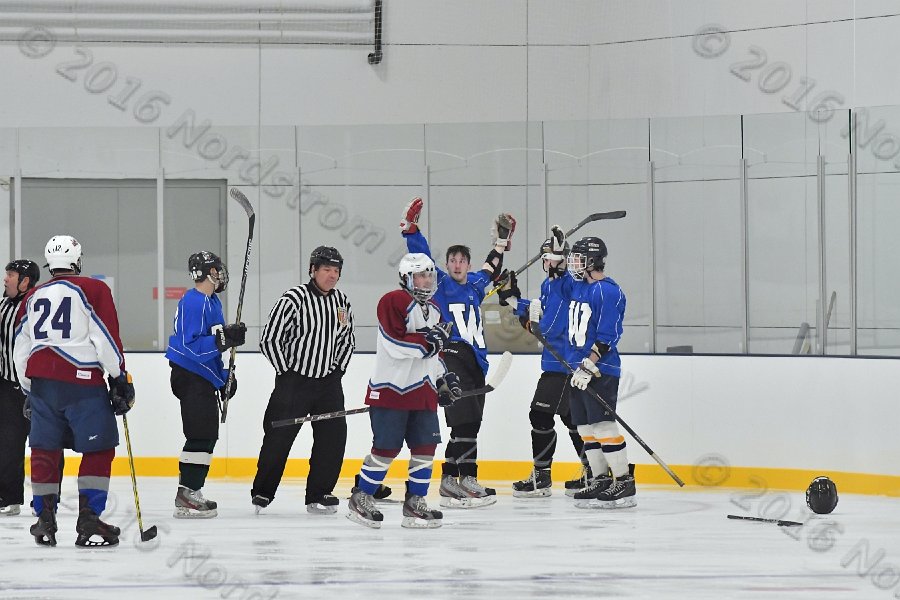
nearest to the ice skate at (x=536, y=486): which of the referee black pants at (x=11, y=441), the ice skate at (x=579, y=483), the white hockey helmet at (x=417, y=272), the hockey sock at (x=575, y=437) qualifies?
the ice skate at (x=579, y=483)

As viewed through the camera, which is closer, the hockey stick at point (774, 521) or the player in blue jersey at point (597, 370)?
the hockey stick at point (774, 521)

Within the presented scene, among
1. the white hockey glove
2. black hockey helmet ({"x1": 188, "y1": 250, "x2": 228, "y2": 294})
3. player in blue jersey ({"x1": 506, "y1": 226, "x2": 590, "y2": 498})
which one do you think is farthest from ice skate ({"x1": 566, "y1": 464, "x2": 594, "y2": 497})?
black hockey helmet ({"x1": 188, "y1": 250, "x2": 228, "y2": 294})

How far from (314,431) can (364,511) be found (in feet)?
2.48

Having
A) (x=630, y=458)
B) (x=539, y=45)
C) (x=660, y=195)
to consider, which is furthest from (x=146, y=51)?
(x=630, y=458)

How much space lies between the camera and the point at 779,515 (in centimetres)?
607

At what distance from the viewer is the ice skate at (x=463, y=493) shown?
6492mm

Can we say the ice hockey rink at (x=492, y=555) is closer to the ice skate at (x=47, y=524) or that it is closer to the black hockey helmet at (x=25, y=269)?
the ice skate at (x=47, y=524)

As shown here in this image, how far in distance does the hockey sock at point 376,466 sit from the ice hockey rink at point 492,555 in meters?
0.20

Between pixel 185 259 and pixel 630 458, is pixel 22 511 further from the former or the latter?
pixel 630 458

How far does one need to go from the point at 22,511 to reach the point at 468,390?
215cm

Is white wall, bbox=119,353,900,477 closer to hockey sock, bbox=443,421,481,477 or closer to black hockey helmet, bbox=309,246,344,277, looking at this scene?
hockey sock, bbox=443,421,481,477

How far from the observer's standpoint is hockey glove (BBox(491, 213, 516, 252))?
6.79 m

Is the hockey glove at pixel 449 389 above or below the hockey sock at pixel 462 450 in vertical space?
above

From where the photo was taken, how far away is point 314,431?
6.31 metres
